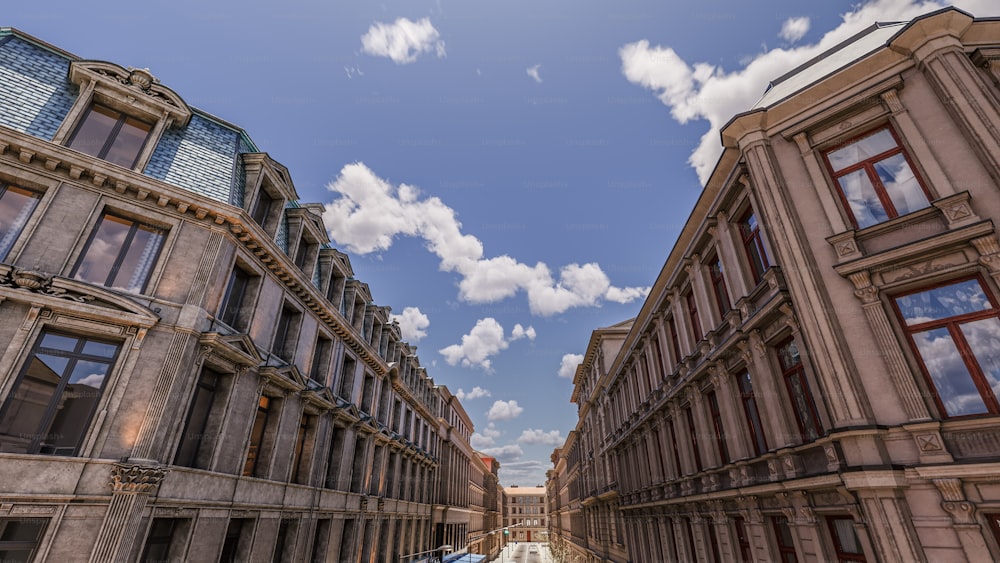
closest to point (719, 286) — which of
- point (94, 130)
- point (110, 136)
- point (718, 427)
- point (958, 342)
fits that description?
point (718, 427)

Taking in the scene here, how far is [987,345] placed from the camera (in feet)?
24.1

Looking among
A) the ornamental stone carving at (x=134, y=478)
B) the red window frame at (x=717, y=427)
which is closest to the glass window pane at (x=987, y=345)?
the red window frame at (x=717, y=427)

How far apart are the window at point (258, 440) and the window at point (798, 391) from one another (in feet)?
54.7

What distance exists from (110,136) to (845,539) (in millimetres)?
21987

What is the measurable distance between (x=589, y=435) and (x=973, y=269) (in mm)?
40049

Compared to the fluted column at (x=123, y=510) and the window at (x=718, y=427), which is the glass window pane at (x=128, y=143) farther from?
the window at (x=718, y=427)

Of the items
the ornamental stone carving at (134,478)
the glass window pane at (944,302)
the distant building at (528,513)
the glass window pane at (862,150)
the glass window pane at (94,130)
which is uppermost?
the glass window pane at (94,130)

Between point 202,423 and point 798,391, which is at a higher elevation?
point 798,391

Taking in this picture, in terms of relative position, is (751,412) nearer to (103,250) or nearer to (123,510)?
(123,510)

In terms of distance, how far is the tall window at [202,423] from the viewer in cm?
1226

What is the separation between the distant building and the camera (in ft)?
442

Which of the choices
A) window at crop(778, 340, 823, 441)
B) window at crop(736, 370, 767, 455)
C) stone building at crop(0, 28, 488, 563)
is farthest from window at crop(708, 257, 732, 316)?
stone building at crop(0, 28, 488, 563)

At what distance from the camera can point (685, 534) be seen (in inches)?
673

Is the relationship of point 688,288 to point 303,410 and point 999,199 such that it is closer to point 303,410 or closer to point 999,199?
point 999,199
